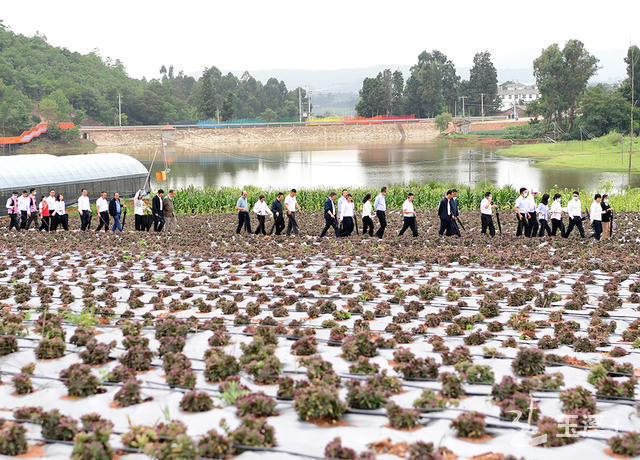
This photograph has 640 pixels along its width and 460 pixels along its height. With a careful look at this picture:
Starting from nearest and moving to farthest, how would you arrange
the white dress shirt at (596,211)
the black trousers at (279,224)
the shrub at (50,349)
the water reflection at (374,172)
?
the shrub at (50,349), the white dress shirt at (596,211), the black trousers at (279,224), the water reflection at (374,172)

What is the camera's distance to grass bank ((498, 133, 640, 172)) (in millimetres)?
68375

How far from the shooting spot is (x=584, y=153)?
79.7m

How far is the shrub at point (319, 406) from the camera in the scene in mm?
5492

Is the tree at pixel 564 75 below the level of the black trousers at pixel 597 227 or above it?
above

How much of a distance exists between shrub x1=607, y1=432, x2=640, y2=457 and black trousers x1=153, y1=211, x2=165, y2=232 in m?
19.6

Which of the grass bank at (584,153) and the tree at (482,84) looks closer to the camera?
the grass bank at (584,153)

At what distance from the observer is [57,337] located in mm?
7637

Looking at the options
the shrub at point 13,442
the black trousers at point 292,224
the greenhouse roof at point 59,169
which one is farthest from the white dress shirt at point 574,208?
the greenhouse roof at point 59,169

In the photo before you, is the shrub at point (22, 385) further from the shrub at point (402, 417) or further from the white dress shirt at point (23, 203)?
the white dress shirt at point (23, 203)

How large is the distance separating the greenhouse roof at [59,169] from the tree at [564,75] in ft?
259

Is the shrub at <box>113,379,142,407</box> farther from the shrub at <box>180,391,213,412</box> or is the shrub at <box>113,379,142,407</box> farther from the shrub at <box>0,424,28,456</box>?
the shrub at <box>0,424,28,456</box>

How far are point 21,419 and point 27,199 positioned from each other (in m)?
22.0

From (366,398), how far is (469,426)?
0.98m

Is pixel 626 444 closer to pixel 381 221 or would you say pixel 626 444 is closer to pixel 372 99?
pixel 381 221
